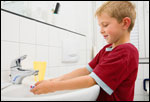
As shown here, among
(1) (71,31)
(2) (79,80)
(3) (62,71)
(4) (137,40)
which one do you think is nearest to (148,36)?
(4) (137,40)

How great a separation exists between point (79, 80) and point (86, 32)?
1.29 m

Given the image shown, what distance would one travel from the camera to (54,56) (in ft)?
3.79

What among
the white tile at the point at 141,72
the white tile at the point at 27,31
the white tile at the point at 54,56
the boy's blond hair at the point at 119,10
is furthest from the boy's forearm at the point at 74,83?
the white tile at the point at 141,72

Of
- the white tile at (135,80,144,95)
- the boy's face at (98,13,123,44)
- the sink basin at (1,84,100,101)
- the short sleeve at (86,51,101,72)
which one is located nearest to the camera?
the sink basin at (1,84,100,101)

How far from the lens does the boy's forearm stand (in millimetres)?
558

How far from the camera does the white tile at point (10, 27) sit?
78 centimetres

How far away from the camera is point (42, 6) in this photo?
3.73 feet

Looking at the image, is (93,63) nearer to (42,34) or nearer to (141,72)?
(42,34)

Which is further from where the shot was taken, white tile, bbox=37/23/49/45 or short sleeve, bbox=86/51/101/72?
white tile, bbox=37/23/49/45

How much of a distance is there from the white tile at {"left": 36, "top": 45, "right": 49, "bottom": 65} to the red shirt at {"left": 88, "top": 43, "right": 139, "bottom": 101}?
491mm

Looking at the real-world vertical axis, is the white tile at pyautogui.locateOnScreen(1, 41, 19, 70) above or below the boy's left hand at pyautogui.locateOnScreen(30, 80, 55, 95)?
above

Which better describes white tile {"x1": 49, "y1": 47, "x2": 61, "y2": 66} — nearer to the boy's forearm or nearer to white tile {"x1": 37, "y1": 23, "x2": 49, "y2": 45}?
white tile {"x1": 37, "y1": 23, "x2": 49, "y2": 45}

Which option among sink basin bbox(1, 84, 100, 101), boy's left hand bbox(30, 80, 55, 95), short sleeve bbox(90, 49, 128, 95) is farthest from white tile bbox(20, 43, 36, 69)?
short sleeve bbox(90, 49, 128, 95)

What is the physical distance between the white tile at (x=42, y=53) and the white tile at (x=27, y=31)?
0.22 ft
